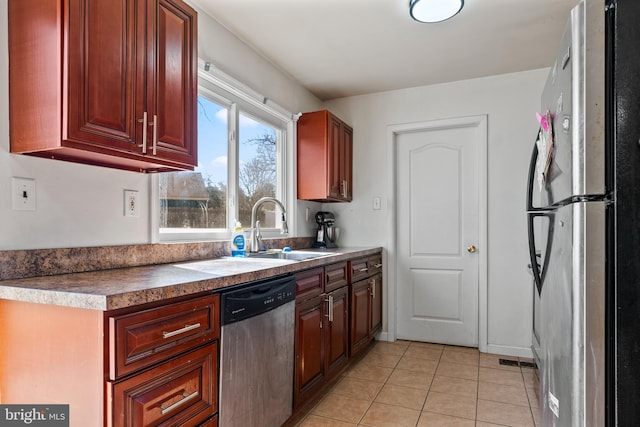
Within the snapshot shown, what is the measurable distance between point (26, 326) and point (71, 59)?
0.86 m

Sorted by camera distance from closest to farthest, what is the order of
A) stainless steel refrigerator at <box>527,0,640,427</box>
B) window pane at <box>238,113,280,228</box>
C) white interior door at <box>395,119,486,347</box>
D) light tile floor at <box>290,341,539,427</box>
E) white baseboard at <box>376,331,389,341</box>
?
stainless steel refrigerator at <box>527,0,640,427</box> < light tile floor at <box>290,341,539,427</box> < window pane at <box>238,113,280,228</box> < white interior door at <box>395,119,486,347</box> < white baseboard at <box>376,331,389,341</box>

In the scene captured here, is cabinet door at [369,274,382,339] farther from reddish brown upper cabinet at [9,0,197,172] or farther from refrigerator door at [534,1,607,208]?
refrigerator door at [534,1,607,208]

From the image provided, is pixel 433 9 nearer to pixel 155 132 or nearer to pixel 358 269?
pixel 155 132

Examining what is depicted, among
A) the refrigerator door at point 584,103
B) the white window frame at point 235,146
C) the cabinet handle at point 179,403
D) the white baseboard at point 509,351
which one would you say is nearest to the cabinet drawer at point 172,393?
the cabinet handle at point 179,403

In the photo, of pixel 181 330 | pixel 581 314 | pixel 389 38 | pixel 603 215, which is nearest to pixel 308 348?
pixel 181 330

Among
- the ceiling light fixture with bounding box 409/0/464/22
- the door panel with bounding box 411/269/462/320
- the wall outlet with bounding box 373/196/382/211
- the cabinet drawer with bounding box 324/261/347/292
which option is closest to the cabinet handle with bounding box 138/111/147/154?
the cabinet drawer with bounding box 324/261/347/292

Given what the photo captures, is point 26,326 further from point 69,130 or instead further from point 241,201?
point 241,201

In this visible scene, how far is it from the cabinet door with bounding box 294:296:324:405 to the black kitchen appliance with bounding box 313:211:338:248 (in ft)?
3.93

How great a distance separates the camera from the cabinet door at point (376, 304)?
3.23 metres

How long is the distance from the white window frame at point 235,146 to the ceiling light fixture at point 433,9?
1156 mm

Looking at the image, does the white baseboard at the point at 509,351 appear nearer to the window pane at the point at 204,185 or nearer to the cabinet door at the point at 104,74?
the window pane at the point at 204,185

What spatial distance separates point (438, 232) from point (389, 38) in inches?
69.1

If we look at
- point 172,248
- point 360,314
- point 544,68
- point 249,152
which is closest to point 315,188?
point 249,152

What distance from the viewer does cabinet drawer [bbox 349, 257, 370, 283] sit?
280 centimetres
